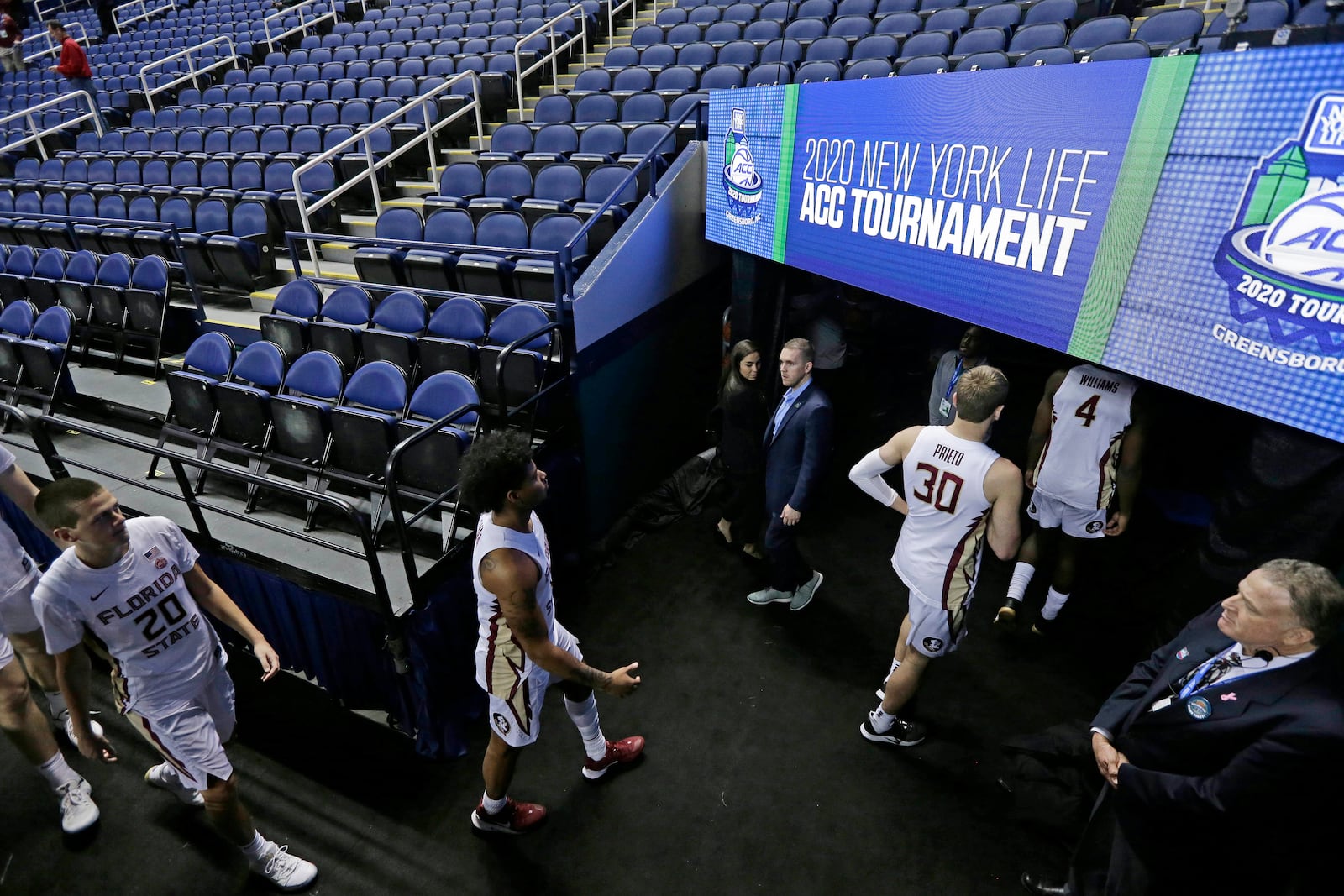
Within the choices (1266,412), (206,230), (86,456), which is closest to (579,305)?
(1266,412)

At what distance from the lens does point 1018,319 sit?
99.6 inches

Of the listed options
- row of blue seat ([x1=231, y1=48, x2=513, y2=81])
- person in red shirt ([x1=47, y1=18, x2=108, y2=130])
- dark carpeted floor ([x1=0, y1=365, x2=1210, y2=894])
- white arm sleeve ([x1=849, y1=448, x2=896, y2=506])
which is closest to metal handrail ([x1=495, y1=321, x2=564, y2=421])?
dark carpeted floor ([x1=0, y1=365, x2=1210, y2=894])

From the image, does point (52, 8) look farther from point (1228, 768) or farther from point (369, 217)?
point (1228, 768)

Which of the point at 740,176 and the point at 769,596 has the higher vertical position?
the point at 740,176

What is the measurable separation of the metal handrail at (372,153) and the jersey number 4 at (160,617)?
403 centimetres

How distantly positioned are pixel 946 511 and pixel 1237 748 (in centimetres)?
107

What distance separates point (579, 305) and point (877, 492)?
2.15m

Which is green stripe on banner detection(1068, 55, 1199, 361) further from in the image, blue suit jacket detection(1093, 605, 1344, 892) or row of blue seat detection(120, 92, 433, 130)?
row of blue seat detection(120, 92, 433, 130)

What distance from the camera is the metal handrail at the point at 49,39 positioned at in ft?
46.6

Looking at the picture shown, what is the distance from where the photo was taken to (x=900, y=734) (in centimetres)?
298

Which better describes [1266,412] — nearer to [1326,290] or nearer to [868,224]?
[1326,290]

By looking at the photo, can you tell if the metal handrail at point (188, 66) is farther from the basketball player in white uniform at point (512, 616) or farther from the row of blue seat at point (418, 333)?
the basketball player in white uniform at point (512, 616)

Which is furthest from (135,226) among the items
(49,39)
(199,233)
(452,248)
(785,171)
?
(49,39)

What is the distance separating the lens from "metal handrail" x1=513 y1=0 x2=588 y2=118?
8031 millimetres
